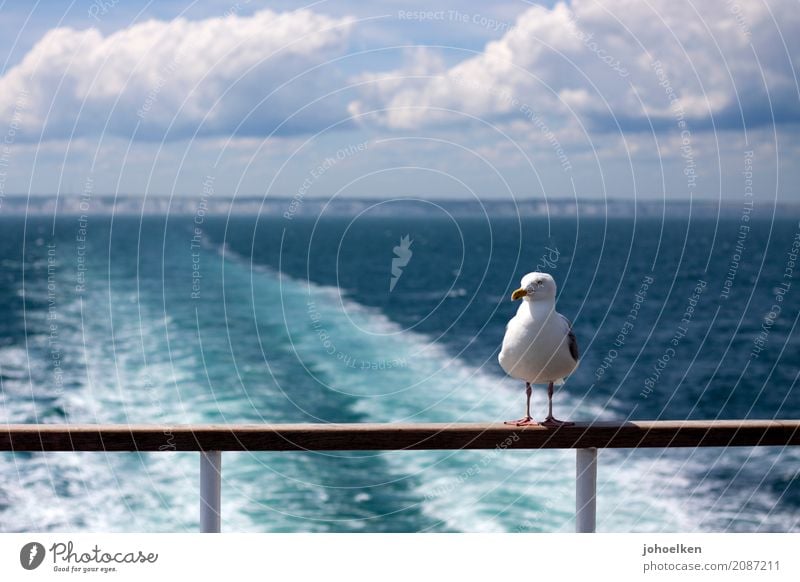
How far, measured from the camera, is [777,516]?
11.3 metres

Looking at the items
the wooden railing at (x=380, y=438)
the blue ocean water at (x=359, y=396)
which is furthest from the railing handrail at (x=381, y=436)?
the blue ocean water at (x=359, y=396)

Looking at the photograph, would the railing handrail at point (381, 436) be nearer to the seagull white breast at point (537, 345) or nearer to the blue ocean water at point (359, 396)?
the seagull white breast at point (537, 345)

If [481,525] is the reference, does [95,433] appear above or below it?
above

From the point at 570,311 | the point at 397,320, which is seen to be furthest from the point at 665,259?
the point at 397,320

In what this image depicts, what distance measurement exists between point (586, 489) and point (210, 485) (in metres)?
1.16

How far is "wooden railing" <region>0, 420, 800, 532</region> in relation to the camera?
2836 mm

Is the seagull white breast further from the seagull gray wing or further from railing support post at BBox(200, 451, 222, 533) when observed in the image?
railing support post at BBox(200, 451, 222, 533)

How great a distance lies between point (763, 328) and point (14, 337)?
72.3 ft

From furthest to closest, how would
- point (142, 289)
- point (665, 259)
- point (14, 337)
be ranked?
point (665, 259) < point (142, 289) < point (14, 337)

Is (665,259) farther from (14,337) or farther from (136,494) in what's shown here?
(136,494)

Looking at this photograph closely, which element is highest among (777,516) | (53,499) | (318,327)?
(318,327)

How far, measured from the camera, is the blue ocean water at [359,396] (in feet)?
29.7

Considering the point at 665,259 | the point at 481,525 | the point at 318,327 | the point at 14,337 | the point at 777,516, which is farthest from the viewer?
the point at 665,259

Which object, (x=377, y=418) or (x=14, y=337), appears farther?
(x=14, y=337)
